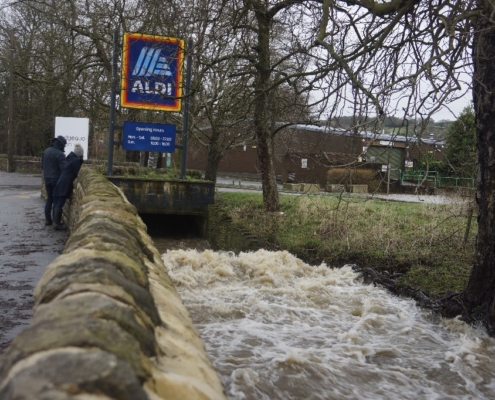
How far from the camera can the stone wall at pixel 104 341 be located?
5.18 feet

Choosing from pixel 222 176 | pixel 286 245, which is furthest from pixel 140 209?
pixel 222 176

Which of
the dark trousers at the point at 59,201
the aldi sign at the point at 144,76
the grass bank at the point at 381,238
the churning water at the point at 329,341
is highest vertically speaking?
the aldi sign at the point at 144,76

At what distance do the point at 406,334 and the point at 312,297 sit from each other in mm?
2117

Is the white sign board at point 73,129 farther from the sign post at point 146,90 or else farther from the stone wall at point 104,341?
the stone wall at point 104,341

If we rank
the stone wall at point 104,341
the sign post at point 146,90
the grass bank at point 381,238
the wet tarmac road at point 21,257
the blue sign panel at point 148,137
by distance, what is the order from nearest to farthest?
the stone wall at point 104,341
the wet tarmac road at point 21,257
the grass bank at point 381,238
the sign post at point 146,90
the blue sign panel at point 148,137

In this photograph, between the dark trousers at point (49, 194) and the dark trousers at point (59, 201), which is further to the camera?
the dark trousers at point (49, 194)

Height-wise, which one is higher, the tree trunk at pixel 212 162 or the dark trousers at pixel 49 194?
the tree trunk at pixel 212 162

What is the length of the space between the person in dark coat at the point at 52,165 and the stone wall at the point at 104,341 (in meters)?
9.71

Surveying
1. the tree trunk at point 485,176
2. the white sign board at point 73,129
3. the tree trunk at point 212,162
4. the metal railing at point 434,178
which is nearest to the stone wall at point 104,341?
the metal railing at point 434,178

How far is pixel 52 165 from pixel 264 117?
16.8 feet

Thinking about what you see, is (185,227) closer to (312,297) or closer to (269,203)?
(269,203)

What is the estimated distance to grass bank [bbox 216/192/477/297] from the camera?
9852 mm

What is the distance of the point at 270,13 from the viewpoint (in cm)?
1299

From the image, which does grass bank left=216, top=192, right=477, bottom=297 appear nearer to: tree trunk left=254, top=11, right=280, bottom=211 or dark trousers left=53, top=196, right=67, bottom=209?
tree trunk left=254, top=11, right=280, bottom=211
